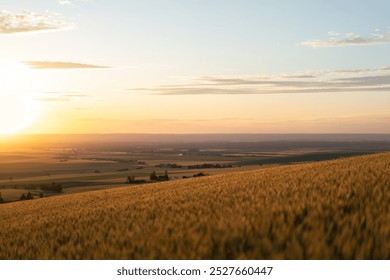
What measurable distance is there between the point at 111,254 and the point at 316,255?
7.96 feet

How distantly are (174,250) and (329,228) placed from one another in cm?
175

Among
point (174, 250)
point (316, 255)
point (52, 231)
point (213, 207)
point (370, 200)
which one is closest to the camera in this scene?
point (316, 255)

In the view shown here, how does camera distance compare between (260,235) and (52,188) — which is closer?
(260,235)

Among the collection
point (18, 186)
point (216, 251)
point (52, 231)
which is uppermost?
point (216, 251)

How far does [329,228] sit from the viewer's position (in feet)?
15.8

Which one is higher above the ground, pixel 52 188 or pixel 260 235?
pixel 260 235

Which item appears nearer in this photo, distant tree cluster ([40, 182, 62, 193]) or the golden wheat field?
the golden wheat field

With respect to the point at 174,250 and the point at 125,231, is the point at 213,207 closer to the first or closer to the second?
the point at 125,231

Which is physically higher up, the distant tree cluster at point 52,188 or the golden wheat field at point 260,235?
the golden wheat field at point 260,235

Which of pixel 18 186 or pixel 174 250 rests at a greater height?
pixel 174 250

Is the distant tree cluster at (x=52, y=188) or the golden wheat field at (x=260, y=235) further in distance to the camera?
the distant tree cluster at (x=52, y=188)
